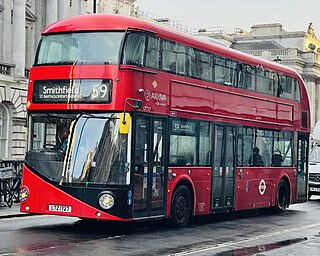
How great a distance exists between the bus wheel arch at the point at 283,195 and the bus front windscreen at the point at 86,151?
8.57 m

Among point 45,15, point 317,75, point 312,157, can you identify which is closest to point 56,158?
point 312,157

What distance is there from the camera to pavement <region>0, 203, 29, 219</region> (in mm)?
18819

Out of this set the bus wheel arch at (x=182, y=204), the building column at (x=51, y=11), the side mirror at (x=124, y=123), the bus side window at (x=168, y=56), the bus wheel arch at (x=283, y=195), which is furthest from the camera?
the building column at (x=51, y=11)

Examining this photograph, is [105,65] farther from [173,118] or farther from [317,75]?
[317,75]

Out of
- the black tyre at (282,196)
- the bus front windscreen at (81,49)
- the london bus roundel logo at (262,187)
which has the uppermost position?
the bus front windscreen at (81,49)

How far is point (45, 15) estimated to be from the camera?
43188mm

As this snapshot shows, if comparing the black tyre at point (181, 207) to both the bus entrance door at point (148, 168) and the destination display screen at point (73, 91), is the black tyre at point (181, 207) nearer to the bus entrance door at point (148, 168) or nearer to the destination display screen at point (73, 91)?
the bus entrance door at point (148, 168)

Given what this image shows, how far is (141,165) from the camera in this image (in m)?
15.4

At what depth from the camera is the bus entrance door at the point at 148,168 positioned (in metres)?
15.2

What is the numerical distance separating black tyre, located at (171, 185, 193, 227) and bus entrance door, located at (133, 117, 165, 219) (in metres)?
0.66

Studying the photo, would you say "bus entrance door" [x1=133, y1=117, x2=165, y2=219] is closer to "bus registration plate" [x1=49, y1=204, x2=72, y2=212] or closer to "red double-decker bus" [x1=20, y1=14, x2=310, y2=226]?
"red double-decker bus" [x1=20, y1=14, x2=310, y2=226]

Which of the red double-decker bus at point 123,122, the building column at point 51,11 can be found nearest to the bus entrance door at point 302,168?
the red double-decker bus at point 123,122

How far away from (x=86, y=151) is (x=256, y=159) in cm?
690

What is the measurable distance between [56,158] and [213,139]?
445cm
